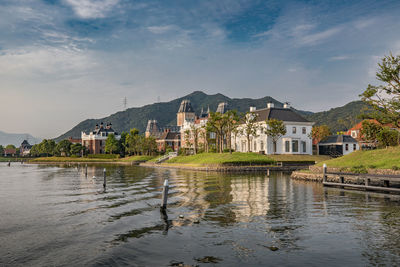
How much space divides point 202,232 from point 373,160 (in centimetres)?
3179

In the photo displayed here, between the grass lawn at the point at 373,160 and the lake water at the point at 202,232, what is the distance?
13.4 metres

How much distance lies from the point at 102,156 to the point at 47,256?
141m

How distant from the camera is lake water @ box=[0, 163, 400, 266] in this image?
11.4m

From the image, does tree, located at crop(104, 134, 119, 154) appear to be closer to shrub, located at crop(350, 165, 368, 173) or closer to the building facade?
the building facade

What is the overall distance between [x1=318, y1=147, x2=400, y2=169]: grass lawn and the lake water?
13.4m

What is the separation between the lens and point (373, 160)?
129 feet

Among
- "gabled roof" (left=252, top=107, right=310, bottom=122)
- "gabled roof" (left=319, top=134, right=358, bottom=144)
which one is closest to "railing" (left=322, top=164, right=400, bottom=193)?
"gabled roof" (left=252, top=107, right=310, bottom=122)

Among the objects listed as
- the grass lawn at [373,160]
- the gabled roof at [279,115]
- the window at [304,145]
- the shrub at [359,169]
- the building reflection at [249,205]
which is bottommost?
the building reflection at [249,205]

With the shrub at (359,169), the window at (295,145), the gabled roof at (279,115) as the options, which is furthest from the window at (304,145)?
the shrub at (359,169)

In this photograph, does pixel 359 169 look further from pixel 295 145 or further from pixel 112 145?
pixel 112 145

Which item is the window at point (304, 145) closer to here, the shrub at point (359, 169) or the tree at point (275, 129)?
the tree at point (275, 129)

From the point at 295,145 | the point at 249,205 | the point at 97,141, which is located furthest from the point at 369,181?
the point at 97,141

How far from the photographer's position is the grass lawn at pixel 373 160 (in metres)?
36.3

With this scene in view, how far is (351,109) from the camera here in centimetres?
19388
